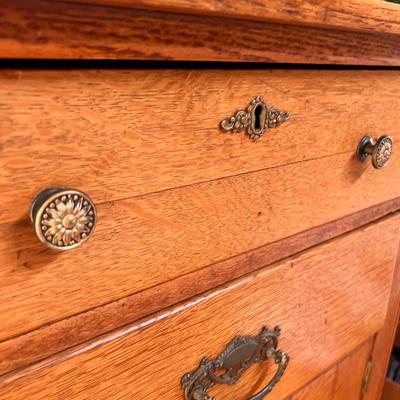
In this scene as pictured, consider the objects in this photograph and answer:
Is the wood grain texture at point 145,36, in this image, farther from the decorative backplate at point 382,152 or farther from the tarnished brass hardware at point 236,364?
the tarnished brass hardware at point 236,364

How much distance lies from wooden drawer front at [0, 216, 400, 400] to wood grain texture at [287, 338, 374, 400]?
0.08ft

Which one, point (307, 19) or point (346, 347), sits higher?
point (307, 19)

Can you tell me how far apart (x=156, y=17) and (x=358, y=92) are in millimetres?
252

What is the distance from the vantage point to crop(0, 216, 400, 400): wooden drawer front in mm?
326

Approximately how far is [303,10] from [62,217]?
0.20 meters

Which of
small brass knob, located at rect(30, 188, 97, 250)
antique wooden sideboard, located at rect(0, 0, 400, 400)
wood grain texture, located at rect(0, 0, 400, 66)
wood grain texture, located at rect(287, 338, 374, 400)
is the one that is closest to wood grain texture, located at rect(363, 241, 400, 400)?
wood grain texture, located at rect(287, 338, 374, 400)

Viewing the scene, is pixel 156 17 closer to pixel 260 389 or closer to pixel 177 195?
pixel 177 195

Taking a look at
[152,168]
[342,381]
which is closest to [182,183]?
[152,168]

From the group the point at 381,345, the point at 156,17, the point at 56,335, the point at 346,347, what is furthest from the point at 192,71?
the point at 381,345

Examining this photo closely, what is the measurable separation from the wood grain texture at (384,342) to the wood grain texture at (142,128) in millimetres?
340

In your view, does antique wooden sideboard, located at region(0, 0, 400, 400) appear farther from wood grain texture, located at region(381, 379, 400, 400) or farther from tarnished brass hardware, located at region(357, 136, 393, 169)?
wood grain texture, located at region(381, 379, 400, 400)

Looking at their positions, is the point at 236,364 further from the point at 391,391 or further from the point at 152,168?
the point at 391,391

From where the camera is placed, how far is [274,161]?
39 centimetres

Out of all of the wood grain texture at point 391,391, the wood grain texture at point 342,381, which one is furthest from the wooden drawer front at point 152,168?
the wood grain texture at point 391,391
